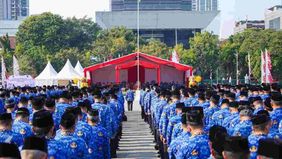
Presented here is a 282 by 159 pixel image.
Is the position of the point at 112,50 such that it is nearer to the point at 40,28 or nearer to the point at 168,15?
the point at 40,28

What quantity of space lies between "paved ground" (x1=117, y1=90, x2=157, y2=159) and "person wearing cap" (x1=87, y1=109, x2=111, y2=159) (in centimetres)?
645

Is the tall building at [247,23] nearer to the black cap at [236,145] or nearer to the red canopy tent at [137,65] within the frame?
the red canopy tent at [137,65]

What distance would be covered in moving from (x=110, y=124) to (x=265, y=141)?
28.3 ft

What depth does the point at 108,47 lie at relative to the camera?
80062mm

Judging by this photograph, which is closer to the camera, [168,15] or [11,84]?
[11,84]

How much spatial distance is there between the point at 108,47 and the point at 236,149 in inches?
2993

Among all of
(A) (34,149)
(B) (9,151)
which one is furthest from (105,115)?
(B) (9,151)

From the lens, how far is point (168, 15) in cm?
11381

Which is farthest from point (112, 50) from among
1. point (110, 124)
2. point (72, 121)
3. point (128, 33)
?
point (72, 121)

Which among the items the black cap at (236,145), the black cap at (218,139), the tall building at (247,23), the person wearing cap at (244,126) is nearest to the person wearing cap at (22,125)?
the person wearing cap at (244,126)

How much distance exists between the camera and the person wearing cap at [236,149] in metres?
4.34

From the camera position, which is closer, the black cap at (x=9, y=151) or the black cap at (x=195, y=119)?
the black cap at (x=9, y=151)

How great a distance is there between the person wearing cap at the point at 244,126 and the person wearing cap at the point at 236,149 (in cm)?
342

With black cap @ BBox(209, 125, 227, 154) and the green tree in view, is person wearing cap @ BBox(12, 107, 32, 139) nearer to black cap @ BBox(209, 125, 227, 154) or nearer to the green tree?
black cap @ BBox(209, 125, 227, 154)
